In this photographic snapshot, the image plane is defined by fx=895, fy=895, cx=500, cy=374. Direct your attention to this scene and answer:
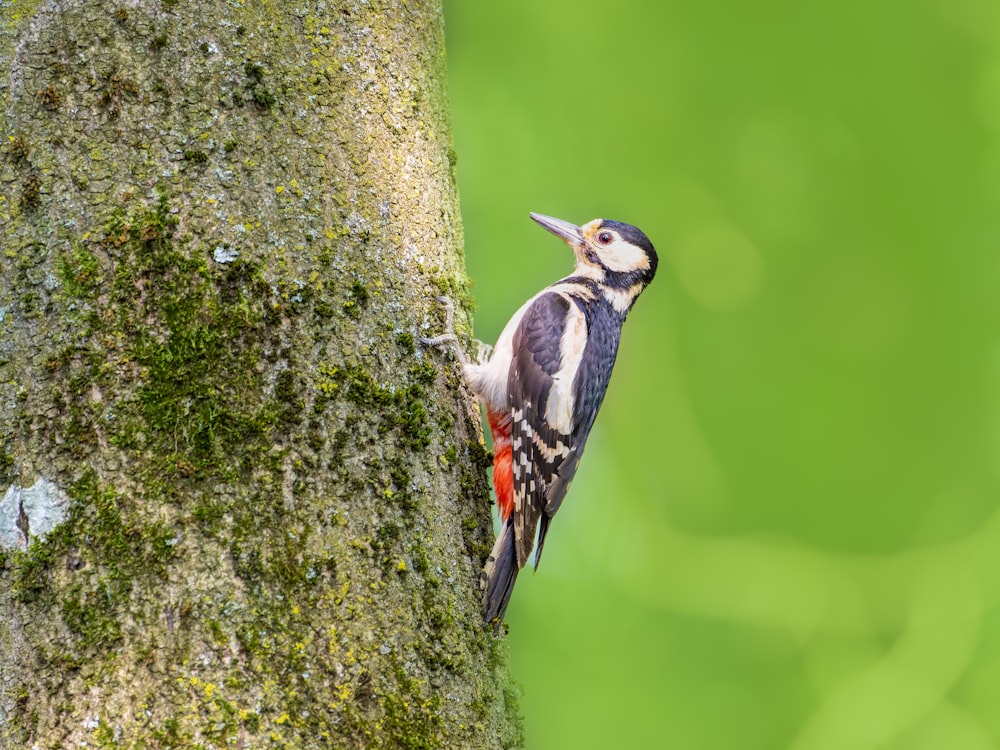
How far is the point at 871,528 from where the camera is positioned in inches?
180

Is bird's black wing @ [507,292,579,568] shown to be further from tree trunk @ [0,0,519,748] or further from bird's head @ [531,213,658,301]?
tree trunk @ [0,0,519,748]

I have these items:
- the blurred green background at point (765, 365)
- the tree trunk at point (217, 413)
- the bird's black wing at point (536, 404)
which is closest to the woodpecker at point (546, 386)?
the bird's black wing at point (536, 404)

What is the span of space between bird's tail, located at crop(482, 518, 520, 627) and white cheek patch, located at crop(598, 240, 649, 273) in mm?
1894

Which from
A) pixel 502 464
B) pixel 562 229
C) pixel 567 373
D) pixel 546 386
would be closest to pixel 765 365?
pixel 562 229

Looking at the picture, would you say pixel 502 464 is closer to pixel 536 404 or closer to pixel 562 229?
pixel 536 404

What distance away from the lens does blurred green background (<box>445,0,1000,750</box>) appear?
4.50 meters

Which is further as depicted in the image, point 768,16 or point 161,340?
point 768,16

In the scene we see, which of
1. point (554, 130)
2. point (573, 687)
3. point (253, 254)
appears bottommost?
point (573, 687)

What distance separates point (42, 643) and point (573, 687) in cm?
355

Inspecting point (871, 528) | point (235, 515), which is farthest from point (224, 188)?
point (871, 528)

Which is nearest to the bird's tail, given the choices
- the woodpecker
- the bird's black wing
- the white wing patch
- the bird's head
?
→ the woodpecker

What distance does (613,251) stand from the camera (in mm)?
3836

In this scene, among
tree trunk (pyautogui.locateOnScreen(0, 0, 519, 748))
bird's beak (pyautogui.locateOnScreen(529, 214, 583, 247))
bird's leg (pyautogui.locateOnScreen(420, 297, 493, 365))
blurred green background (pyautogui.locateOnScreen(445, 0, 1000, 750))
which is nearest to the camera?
tree trunk (pyautogui.locateOnScreen(0, 0, 519, 748))

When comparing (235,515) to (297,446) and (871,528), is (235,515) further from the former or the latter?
(871,528)
